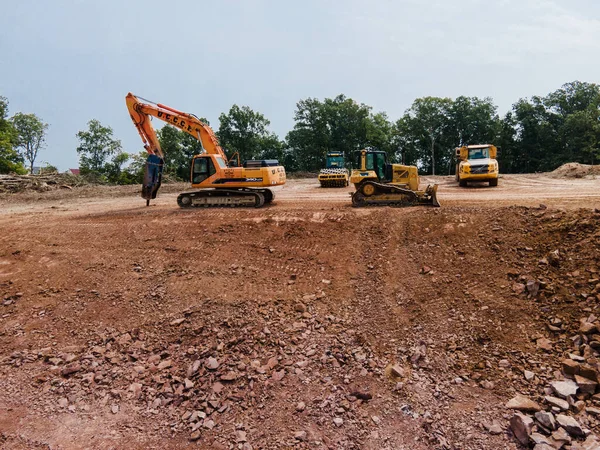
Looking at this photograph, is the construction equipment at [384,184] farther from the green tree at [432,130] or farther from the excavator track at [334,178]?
the green tree at [432,130]

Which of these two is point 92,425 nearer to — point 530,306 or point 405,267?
point 405,267

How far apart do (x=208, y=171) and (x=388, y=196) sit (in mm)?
6314

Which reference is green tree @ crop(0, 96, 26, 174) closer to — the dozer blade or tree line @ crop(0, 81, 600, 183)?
tree line @ crop(0, 81, 600, 183)

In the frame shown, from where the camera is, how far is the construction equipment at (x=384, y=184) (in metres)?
11.8

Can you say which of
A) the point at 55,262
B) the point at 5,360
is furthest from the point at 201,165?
the point at 5,360

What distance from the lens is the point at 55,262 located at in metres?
8.87

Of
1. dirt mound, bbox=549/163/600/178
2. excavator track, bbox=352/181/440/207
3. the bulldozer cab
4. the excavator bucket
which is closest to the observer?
excavator track, bbox=352/181/440/207

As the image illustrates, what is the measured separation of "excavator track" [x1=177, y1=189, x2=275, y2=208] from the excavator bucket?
4.72ft

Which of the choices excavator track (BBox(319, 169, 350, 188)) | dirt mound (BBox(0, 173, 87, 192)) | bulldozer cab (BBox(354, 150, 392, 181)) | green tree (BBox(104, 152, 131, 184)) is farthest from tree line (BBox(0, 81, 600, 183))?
bulldozer cab (BBox(354, 150, 392, 181))

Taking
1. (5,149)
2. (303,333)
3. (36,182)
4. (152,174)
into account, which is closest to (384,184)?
(303,333)

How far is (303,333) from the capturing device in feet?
20.0

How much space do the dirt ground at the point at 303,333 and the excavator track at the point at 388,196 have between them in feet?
7.23

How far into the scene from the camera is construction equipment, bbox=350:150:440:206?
38.8ft

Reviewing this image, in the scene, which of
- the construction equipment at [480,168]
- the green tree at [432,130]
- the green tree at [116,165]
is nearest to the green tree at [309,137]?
the green tree at [432,130]
